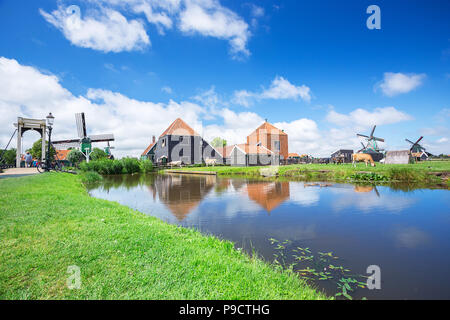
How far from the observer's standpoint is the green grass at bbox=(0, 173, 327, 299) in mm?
2178

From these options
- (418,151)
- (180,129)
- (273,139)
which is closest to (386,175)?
(273,139)

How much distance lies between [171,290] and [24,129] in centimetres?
2563

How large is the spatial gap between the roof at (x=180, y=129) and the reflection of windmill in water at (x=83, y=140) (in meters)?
14.1

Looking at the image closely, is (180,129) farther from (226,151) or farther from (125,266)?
(125,266)

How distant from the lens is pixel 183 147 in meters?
38.7

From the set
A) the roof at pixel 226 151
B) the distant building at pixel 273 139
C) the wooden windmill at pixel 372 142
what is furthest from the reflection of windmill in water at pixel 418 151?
the roof at pixel 226 151

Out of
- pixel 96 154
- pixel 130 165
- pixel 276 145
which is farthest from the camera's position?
pixel 276 145

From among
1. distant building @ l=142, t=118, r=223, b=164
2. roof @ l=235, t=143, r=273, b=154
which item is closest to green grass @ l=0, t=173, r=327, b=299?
roof @ l=235, t=143, r=273, b=154

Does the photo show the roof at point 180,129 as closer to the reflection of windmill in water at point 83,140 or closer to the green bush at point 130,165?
the green bush at point 130,165

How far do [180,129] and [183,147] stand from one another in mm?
3426

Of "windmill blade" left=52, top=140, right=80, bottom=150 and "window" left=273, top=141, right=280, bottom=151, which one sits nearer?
"window" left=273, top=141, right=280, bottom=151

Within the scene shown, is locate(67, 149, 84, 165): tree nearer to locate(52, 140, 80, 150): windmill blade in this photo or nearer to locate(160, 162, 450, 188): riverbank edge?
locate(52, 140, 80, 150): windmill blade
